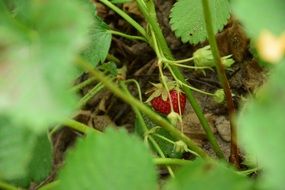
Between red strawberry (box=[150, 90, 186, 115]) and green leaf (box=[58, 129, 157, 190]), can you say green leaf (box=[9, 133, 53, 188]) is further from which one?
red strawberry (box=[150, 90, 186, 115])

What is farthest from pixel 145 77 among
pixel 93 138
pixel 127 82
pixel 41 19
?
pixel 41 19

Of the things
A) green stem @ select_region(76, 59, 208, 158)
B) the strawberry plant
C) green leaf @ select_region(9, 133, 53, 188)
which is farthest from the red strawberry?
green leaf @ select_region(9, 133, 53, 188)

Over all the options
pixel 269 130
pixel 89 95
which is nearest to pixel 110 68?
pixel 89 95

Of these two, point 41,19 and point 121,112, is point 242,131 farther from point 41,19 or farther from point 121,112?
point 121,112

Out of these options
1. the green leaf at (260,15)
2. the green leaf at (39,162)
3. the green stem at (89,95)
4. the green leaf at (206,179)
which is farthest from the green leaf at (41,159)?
the green leaf at (260,15)

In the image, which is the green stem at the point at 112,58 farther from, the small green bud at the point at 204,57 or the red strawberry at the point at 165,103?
the small green bud at the point at 204,57

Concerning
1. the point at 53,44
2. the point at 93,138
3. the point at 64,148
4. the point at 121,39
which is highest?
the point at 53,44
